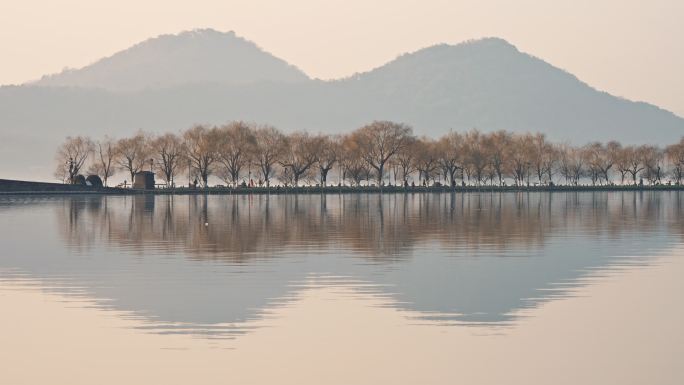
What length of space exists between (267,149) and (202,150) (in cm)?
1064

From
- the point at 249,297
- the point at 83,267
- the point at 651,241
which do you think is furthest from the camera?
the point at 651,241

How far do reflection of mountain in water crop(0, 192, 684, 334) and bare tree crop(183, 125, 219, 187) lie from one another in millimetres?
94450

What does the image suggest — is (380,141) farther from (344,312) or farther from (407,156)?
(344,312)

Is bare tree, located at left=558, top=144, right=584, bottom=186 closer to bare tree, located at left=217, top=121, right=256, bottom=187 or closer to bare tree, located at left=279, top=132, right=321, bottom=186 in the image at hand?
bare tree, located at left=279, top=132, right=321, bottom=186

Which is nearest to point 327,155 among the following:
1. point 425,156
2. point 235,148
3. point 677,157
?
point 235,148

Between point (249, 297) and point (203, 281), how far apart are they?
11.2 ft

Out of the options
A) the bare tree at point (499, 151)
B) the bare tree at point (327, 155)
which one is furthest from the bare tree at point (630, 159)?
the bare tree at point (327, 155)

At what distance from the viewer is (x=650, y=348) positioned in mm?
16969

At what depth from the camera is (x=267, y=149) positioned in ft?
506

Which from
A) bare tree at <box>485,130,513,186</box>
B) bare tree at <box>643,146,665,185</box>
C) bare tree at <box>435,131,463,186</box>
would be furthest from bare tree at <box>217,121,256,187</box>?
bare tree at <box>643,146,665,185</box>

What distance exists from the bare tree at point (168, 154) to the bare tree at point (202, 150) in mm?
1300

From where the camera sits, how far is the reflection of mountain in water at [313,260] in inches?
856

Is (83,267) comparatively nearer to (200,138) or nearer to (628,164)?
(200,138)

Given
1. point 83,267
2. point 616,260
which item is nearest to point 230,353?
point 83,267
